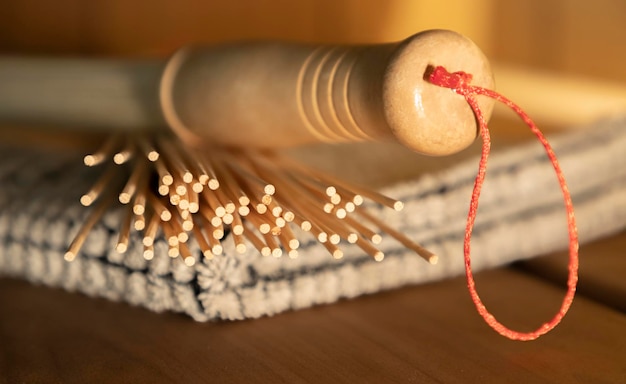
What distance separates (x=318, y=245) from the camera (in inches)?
16.1

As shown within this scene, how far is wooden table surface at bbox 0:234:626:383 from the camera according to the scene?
0.34m

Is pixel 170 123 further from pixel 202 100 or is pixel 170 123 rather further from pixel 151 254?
pixel 151 254

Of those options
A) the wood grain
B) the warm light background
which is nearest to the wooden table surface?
the wood grain

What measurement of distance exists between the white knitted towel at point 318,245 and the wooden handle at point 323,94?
0.07m

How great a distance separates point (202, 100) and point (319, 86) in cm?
11

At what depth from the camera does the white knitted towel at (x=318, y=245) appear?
0.39 m

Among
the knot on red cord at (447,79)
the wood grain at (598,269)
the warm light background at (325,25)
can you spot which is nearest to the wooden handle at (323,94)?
the knot on red cord at (447,79)

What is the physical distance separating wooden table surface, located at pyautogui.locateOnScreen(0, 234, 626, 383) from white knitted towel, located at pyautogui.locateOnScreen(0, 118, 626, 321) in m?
Result: 0.01

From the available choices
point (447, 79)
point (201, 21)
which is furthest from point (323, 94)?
point (201, 21)

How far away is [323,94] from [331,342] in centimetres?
12

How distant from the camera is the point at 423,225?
449 millimetres

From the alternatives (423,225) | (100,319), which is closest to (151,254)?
(100,319)

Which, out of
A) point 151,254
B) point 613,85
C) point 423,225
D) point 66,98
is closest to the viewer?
point 151,254

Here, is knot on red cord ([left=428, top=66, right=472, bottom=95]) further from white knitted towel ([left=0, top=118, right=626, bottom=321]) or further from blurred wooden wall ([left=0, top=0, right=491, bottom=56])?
blurred wooden wall ([left=0, top=0, right=491, bottom=56])
